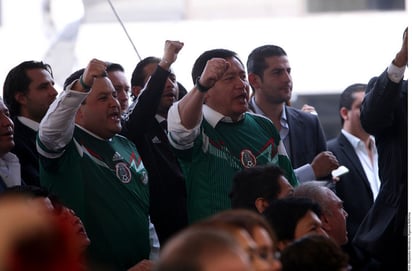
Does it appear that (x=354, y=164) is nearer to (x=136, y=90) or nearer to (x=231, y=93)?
(x=136, y=90)

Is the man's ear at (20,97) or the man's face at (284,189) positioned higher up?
the man's ear at (20,97)

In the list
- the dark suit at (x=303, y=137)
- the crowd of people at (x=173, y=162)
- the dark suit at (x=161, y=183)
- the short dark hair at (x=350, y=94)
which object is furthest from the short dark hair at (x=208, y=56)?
the short dark hair at (x=350, y=94)

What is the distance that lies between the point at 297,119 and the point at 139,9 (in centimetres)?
197

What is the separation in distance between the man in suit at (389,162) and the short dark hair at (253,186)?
711mm

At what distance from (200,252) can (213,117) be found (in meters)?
2.78

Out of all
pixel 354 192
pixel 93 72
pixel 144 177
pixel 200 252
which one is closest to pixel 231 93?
pixel 144 177

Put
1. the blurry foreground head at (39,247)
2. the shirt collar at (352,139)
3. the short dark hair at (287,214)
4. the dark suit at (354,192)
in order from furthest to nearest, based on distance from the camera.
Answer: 1. the shirt collar at (352,139)
2. the dark suit at (354,192)
3. the short dark hair at (287,214)
4. the blurry foreground head at (39,247)

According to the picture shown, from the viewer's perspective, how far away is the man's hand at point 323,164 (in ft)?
18.3

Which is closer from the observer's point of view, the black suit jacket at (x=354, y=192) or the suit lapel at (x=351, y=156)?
the black suit jacket at (x=354, y=192)

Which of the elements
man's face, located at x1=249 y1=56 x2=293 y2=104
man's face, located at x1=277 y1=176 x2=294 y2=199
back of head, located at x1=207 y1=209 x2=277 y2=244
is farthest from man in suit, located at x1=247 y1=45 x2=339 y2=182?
back of head, located at x1=207 y1=209 x2=277 y2=244

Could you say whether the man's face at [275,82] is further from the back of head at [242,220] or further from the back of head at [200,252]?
the back of head at [200,252]

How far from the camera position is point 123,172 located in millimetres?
4992

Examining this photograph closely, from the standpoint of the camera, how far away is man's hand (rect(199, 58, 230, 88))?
15.8ft

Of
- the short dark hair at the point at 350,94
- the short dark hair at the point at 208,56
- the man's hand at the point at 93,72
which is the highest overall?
the man's hand at the point at 93,72
